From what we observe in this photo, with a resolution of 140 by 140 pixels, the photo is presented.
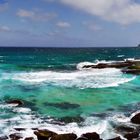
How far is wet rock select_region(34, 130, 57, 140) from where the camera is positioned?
667 inches

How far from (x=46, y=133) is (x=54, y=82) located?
19.7 metres

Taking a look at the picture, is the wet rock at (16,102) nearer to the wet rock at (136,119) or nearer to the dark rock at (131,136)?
the wet rock at (136,119)

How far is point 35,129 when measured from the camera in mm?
18297

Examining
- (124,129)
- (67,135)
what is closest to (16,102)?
(67,135)

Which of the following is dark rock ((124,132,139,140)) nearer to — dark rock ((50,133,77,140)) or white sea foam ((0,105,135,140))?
white sea foam ((0,105,135,140))

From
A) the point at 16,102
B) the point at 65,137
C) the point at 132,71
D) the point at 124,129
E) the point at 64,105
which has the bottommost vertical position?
the point at 124,129

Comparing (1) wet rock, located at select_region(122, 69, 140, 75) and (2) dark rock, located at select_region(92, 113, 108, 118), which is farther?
(1) wet rock, located at select_region(122, 69, 140, 75)

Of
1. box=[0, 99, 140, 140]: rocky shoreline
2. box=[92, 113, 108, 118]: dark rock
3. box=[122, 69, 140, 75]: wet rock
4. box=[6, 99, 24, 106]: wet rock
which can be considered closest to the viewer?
box=[0, 99, 140, 140]: rocky shoreline

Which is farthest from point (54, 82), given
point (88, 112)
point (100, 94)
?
point (88, 112)

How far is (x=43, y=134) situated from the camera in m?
17.1

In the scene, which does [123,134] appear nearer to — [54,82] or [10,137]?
[10,137]

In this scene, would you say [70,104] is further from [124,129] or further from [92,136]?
[92,136]

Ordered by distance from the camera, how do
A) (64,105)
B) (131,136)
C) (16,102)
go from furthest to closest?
1. (64,105)
2. (16,102)
3. (131,136)

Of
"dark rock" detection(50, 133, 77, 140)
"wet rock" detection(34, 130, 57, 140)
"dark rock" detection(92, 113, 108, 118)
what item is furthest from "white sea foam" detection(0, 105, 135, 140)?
"dark rock" detection(50, 133, 77, 140)
